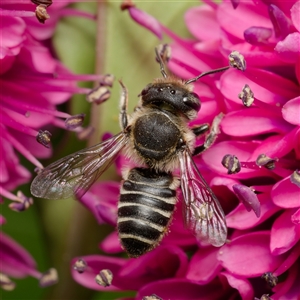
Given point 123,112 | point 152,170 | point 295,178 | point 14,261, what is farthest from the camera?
point 14,261

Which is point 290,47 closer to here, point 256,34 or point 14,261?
point 256,34

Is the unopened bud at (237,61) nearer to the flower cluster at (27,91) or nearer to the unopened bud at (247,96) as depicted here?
the unopened bud at (247,96)

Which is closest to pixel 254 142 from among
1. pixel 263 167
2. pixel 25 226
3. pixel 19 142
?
pixel 263 167

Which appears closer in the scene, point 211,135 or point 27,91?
point 211,135

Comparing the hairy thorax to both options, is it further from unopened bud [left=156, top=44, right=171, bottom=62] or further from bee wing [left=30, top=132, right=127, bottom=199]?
unopened bud [left=156, top=44, right=171, bottom=62]

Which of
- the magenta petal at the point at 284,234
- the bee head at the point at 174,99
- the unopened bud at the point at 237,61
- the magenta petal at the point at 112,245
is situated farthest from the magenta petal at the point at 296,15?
the magenta petal at the point at 112,245

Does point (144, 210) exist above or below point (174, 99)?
below

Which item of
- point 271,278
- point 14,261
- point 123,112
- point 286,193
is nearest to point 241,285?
point 271,278

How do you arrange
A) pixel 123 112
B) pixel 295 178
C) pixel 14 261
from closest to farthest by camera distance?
pixel 295 178 → pixel 123 112 → pixel 14 261
